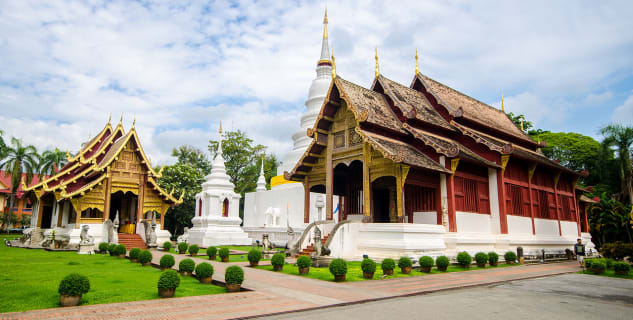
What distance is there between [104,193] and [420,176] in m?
15.3

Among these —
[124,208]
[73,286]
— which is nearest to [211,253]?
[73,286]

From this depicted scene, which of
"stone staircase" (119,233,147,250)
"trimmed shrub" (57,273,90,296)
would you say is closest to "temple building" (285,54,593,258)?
"trimmed shrub" (57,273,90,296)

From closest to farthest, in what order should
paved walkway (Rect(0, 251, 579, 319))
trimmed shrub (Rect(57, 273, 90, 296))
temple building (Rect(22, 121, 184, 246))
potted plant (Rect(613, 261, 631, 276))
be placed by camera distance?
paved walkway (Rect(0, 251, 579, 319)) → trimmed shrub (Rect(57, 273, 90, 296)) → potted plant (Rect(613, 261, 631, 276)) → temple building (Rect(22, 121, 184, 246))

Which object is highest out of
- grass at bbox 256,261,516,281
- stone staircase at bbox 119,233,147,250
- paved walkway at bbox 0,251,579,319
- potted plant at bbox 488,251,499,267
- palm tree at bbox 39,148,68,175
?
palm tree at bbox 39,148,68,175

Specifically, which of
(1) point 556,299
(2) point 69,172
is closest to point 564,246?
(1) point 556,299

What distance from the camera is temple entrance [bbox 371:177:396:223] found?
52.6 ft

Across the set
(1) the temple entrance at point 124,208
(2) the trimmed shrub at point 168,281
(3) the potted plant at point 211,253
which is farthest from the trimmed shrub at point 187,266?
(1) the temple entrance at point 124,208

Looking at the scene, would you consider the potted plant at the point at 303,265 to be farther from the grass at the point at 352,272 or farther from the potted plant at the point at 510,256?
the potted plant at the point at 510,256

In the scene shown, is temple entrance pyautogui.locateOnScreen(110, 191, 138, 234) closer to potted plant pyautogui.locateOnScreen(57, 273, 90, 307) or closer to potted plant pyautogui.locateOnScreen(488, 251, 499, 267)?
potted plant pyautogui.locateOnScreen(57, 273, 90, 307)

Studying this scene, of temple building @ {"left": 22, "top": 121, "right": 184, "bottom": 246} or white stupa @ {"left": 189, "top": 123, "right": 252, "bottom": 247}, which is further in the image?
white stupa @ {"left": 189, "top": 123, "right": 252, "bottom": 247}

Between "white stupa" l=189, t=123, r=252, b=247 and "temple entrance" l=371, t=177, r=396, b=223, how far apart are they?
402 inches

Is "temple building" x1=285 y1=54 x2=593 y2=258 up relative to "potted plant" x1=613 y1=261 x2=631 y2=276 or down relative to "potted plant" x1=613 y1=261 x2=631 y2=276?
up

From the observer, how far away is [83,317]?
18.4 ft

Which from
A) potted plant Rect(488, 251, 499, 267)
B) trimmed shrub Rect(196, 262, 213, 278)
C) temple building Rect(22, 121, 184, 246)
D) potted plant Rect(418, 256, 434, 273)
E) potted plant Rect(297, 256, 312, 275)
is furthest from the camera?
temple building Rect(22, 121, 184, 246)
